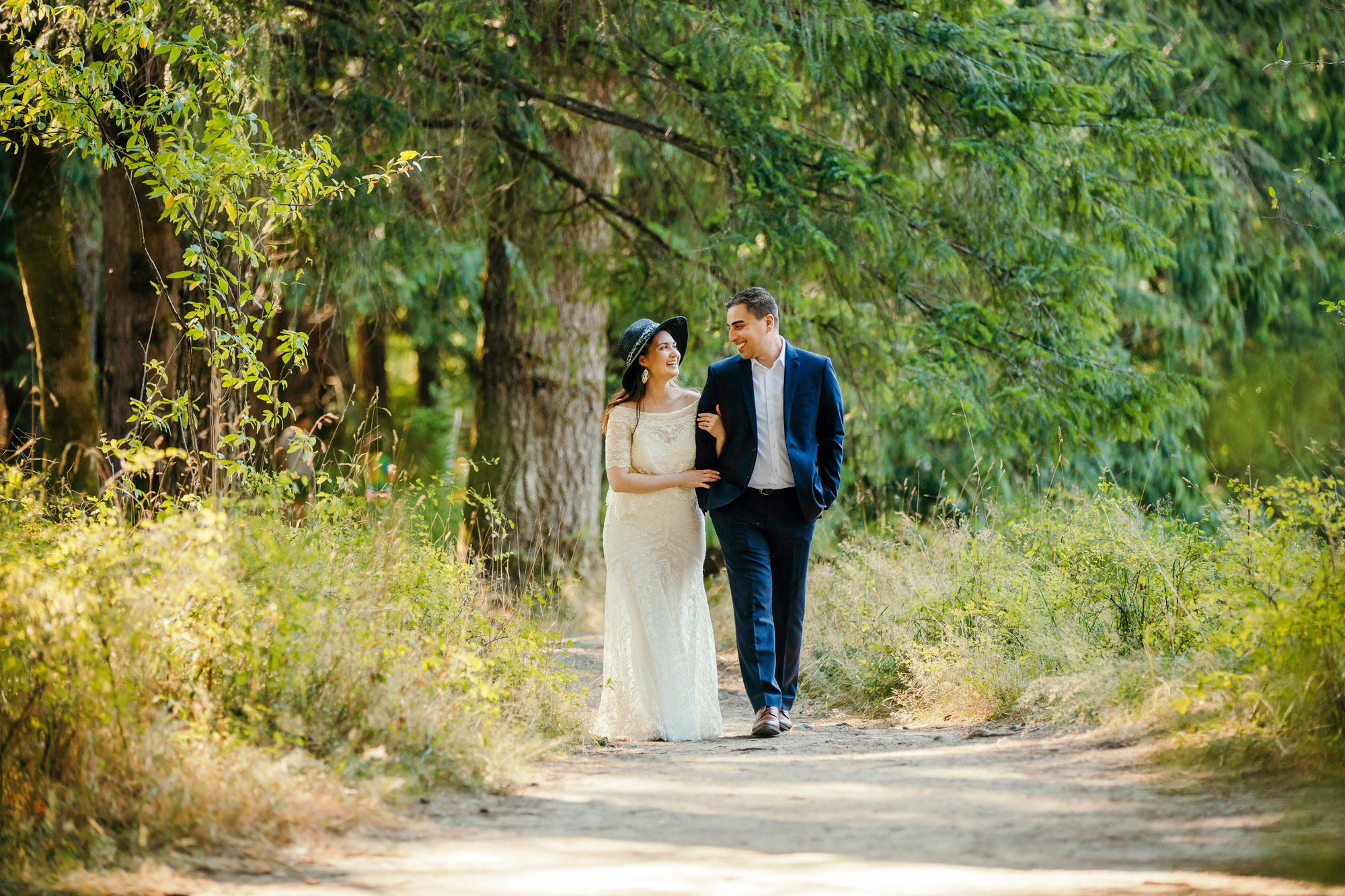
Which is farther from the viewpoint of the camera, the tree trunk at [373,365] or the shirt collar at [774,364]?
the tree trunk at [373,365]

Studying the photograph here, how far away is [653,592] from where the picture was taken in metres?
6.39

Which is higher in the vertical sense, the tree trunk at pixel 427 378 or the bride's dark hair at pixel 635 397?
the tree trunk at pixel 427 378

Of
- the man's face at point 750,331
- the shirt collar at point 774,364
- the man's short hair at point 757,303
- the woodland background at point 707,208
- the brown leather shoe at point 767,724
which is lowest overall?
the brown leather shoe at point 767,724

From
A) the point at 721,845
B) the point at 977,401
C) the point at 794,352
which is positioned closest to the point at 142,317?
the point at 794,352

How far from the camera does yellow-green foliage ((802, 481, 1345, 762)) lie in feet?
14.9

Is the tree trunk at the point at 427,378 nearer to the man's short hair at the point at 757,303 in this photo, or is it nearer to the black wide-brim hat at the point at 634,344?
the black wide-brim hat at the point at 634,344

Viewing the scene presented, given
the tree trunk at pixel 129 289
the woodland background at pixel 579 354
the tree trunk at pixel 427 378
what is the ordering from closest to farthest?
the woodland background at pixel 579 354, the tree trunk at pixel 129 289, the tree trunk at pixel 427 378

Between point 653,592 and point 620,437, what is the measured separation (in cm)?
82

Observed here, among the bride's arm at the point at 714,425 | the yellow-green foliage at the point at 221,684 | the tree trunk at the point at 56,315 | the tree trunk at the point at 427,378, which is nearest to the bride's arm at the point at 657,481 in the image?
the bride's arm at the point at 714,425

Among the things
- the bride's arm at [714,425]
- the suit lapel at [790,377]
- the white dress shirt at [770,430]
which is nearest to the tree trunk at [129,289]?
the bride's arm at [714,425]

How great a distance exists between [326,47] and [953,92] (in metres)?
4.97

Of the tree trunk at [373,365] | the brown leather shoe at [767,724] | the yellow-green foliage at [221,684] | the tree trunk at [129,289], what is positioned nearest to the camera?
the yellow-green foliage at [221,684]

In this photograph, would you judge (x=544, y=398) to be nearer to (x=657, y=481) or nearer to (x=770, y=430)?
(x=657, y=481)

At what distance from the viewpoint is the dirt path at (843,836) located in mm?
3342
